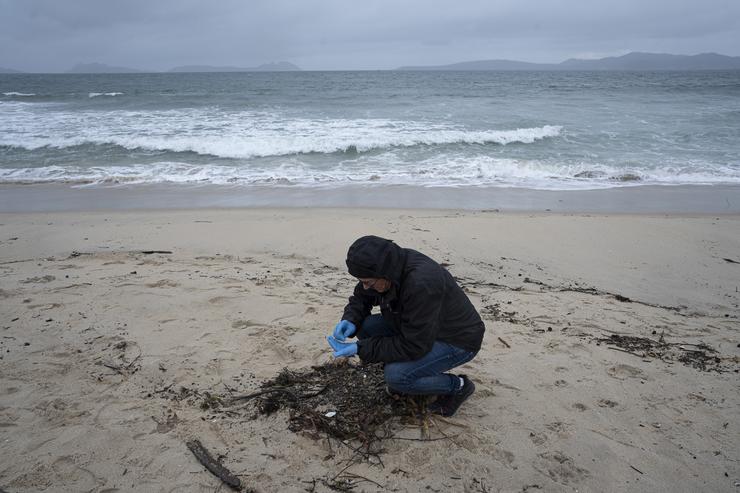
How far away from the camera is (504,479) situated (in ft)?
8.34

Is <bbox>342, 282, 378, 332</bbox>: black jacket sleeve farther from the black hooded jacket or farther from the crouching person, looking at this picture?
the black hooded jacket

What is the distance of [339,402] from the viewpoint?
309 centimetres

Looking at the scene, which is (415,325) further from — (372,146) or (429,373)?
(372,146)

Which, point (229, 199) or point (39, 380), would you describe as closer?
point (39, 380)

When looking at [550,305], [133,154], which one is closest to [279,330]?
[550,305]

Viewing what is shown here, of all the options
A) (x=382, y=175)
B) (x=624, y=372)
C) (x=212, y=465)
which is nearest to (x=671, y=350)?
(x=624, y=372)

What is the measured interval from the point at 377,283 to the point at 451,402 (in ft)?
3.36

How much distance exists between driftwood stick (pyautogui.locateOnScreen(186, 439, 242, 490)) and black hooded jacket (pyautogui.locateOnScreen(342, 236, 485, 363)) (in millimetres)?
949

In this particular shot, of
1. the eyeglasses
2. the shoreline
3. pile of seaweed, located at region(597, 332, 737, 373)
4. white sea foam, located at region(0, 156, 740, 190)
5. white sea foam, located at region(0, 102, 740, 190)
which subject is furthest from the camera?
white sea foam, located at region(0, 102, 740, 190)

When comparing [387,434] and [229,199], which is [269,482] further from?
[229,199]

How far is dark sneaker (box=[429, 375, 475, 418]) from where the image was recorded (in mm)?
2986

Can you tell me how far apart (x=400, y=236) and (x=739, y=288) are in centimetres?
394

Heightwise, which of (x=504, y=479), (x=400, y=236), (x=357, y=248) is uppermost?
(x=357, y=248)

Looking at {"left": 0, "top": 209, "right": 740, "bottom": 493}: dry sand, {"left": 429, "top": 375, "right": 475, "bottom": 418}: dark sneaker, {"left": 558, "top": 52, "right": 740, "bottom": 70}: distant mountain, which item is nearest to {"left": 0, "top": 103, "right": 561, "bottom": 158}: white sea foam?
{"left": 0, "top": 209, "right": 740, "bottom": 493}: dry sand
